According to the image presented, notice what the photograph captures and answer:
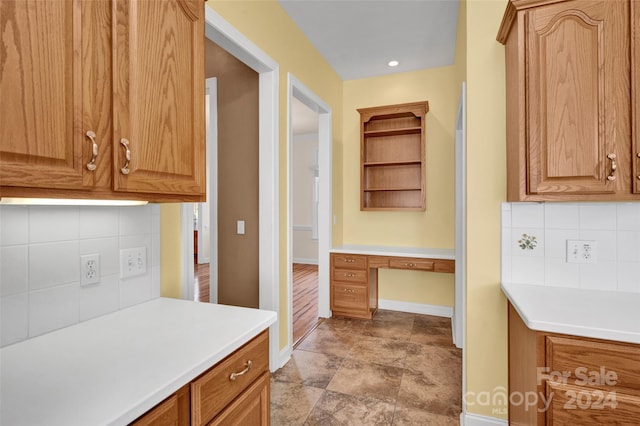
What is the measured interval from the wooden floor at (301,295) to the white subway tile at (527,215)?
214 cm

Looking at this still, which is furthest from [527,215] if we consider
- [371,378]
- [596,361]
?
[371,378]

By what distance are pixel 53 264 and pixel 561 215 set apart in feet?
Result: 7.59

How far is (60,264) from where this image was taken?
1.08m

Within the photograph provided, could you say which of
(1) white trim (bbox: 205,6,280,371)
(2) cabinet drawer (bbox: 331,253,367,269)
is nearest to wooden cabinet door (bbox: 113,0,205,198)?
(1) white trim (bbox: 205,6,280,371)

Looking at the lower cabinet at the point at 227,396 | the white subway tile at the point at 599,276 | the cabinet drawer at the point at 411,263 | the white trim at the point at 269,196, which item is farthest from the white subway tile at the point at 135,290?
the cabinet drawer at the point at 411,263

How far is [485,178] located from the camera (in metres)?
1.82

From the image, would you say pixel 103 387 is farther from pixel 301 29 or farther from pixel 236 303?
pixel 301 29

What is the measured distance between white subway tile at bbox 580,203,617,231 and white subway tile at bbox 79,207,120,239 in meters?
2.26

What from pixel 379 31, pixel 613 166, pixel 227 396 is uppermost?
pixel 379 31

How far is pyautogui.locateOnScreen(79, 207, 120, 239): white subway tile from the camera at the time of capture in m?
1.16

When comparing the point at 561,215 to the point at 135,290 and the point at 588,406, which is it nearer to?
the point at 588,406

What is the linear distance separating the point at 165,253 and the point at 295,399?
134 cm

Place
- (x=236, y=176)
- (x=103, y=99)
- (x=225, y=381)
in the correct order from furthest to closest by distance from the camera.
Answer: (x=236, y=176) → (x=225, y=381) → (x=103, y=99)

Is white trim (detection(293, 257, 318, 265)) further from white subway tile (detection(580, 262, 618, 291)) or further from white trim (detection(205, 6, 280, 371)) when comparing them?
white subway tile (detection(580, 262, 618, 291))
